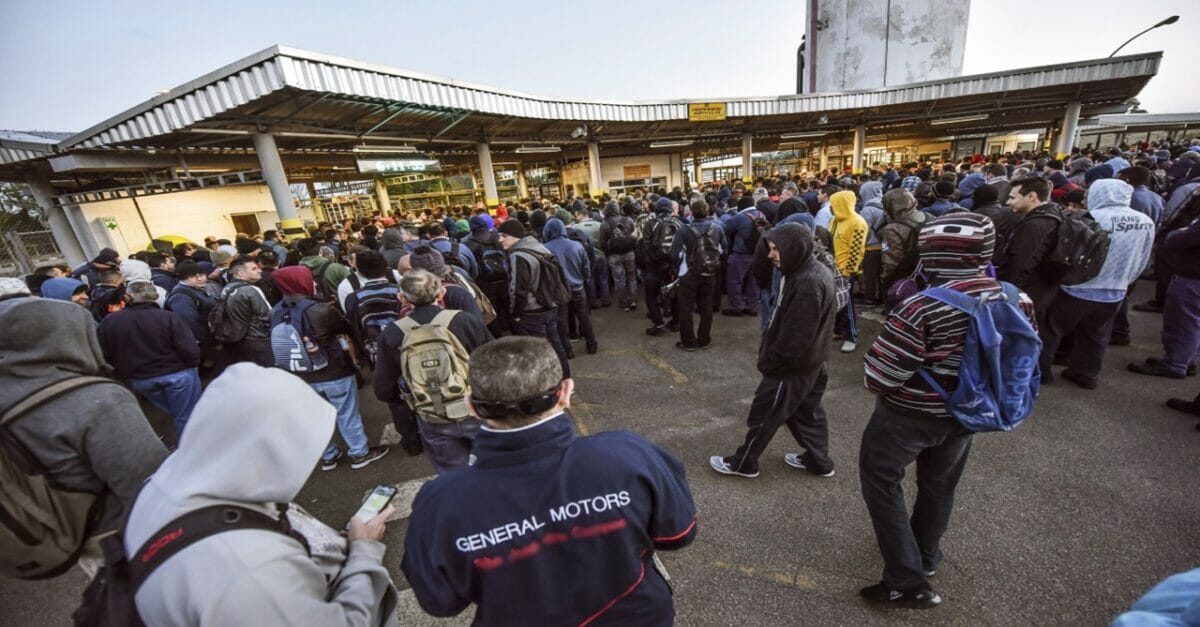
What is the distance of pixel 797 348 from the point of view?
2.70m

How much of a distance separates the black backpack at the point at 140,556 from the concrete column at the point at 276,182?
31.1ft

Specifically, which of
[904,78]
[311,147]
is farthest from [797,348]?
[904,78]

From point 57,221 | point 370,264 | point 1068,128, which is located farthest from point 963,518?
point 1068,128

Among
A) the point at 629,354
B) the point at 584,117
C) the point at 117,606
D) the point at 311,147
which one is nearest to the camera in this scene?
the point at 117,606

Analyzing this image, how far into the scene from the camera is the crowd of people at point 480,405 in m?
1.04

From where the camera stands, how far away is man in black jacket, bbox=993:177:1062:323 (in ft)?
12.1

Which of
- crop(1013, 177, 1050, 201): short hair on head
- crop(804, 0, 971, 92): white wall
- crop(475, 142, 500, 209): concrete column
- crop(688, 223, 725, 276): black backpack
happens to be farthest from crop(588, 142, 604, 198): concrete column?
crop(804, 0, 971, 92): white wall

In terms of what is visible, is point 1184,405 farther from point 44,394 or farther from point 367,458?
point 44,394

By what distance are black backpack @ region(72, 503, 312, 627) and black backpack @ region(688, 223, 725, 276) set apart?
4897 millimetres

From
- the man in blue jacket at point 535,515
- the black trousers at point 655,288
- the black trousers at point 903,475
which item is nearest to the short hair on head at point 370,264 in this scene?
the man in blue jacket at point 535,515

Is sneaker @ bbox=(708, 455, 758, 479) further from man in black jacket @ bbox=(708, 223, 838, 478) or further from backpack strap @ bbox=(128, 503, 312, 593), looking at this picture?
backpack strap @ bbox=(128, 503, 312, 593)

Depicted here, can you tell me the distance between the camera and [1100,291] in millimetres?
3740

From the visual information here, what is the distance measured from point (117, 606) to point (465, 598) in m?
0.79

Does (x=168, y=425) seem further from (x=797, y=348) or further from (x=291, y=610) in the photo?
(x=797, y=348)
